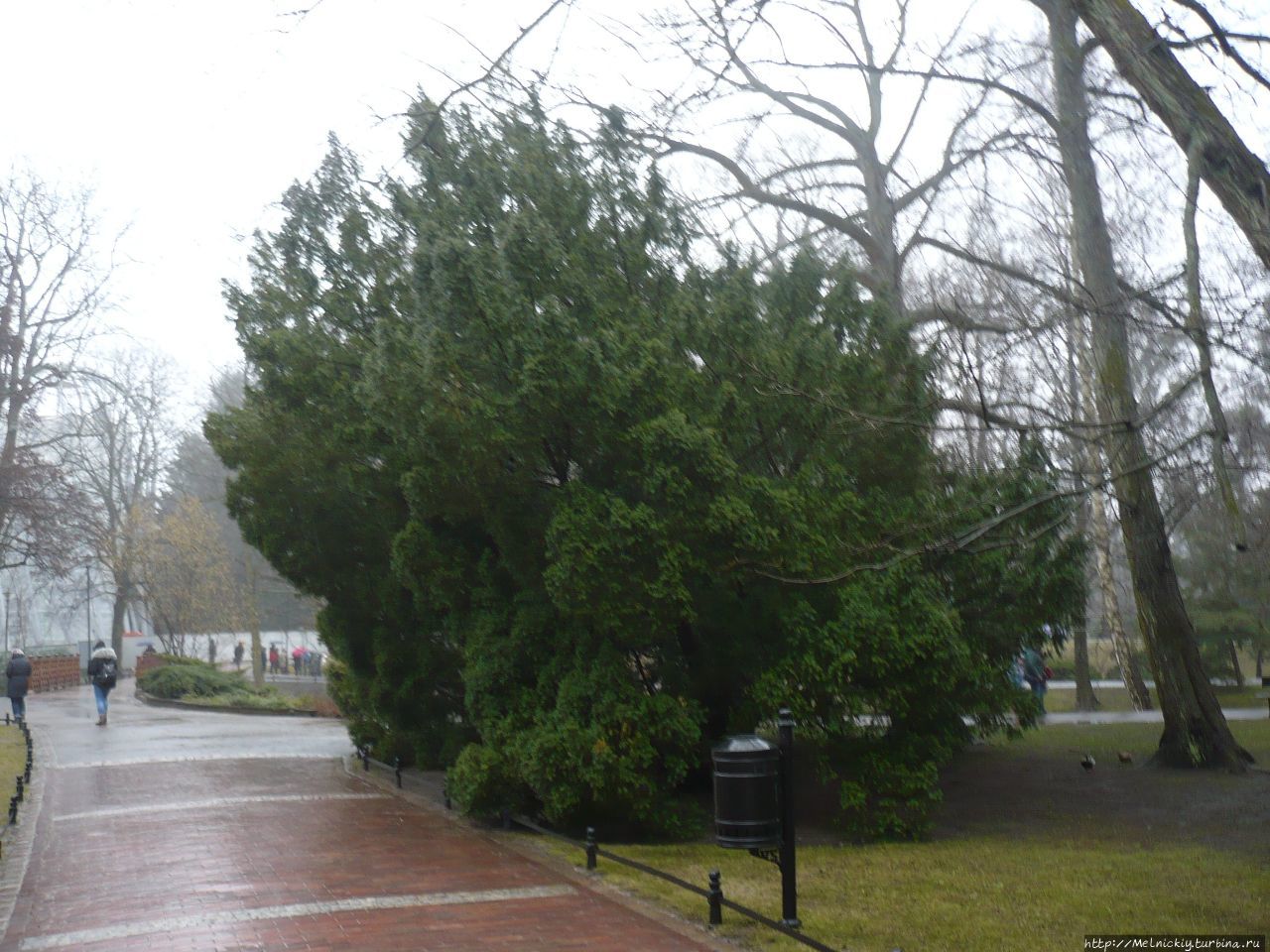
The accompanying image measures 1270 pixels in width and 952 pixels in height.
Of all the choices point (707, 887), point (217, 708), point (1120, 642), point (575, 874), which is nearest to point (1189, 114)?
point (707, 887)

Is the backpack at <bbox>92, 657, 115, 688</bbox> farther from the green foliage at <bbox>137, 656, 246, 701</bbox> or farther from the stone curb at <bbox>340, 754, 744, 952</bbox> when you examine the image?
the stone curb at <bbox>340, 754, 744, 952</bbox>

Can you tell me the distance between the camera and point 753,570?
35.4ft

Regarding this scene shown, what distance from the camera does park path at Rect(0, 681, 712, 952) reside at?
285 inches

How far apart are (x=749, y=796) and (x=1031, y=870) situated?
3047mm

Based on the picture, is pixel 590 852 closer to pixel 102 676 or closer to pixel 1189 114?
pixel 1189 114

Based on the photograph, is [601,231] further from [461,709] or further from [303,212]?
[461,709]

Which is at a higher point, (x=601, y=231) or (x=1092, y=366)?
(x=601, y=231)

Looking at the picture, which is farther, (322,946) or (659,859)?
(659,859)

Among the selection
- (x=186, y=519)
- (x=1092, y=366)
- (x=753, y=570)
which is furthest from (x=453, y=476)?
(x=186, y=519)

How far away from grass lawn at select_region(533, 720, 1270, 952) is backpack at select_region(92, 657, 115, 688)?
16091 mm

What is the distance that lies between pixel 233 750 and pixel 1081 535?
12.3m

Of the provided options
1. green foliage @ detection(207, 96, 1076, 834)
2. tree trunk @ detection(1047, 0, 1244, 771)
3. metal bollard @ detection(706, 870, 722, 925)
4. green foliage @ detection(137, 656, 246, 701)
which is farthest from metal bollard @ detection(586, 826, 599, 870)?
green foliage @ detection(137, 656, 246, 701)

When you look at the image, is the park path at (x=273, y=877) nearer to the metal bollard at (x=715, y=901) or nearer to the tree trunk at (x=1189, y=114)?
the metal bollard at (x=715, y=901)

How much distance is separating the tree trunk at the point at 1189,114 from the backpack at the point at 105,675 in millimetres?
21393
